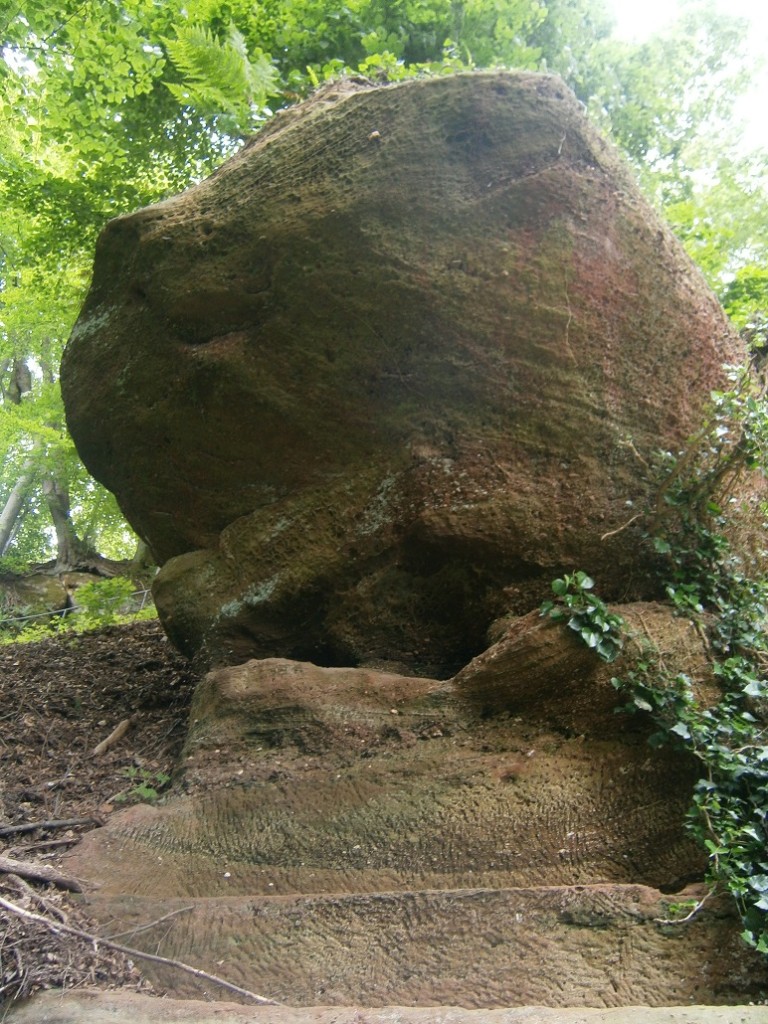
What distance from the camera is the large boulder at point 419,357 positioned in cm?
383

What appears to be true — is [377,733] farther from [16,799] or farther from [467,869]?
[16,799]

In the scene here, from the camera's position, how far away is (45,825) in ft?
12.4

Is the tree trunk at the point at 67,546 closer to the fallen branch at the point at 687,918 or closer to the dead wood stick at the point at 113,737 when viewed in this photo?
the dead wood stick at the point at 113,737

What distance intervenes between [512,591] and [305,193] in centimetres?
213

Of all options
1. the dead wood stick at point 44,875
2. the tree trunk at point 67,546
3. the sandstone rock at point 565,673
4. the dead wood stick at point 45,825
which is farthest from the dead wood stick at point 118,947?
the tree trunk at point 67,546

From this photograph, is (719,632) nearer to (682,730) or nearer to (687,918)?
(682,730)

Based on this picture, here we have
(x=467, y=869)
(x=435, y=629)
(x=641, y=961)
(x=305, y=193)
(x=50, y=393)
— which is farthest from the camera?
(x=50, y=393)

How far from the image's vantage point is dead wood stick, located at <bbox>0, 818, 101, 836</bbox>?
12.1ft

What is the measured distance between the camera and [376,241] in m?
3.83

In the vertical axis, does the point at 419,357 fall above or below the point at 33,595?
below

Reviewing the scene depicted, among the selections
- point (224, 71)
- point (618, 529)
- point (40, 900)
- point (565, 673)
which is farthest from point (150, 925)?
point (224, 71)

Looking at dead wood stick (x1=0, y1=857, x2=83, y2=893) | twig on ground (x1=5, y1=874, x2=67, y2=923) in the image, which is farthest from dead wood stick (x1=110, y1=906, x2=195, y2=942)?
dead wood stick (x1=0, y1=857, x2=83, y2=893)

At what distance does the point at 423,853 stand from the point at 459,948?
435 millimetres

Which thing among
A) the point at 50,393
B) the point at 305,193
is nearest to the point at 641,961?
the point at 305,193
